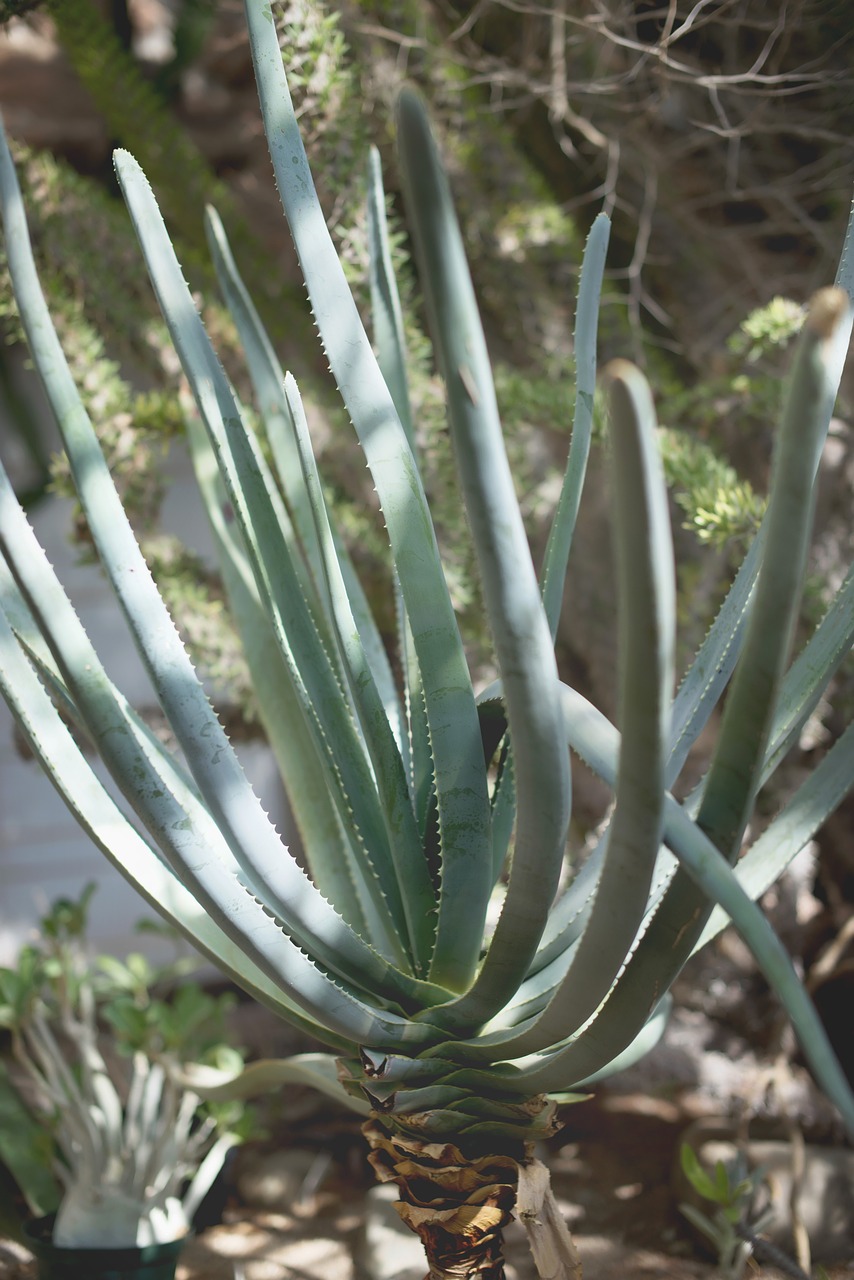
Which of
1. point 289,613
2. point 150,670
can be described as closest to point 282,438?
point 289,613

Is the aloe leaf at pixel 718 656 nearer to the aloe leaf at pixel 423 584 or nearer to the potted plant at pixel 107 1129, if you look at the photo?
the aloe leaf at pixel 423 584

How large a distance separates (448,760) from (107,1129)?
87 centimetres

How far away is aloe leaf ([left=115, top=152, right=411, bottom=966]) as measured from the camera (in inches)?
21.8

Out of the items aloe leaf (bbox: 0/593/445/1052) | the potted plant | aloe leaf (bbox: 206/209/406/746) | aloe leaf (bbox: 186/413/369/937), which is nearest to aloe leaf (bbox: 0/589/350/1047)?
aloe leaf (bbox: 0/593/445/1052)

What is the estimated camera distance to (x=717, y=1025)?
1381 millimetres

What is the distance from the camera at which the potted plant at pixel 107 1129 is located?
95 centimetres

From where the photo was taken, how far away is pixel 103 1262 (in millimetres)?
896

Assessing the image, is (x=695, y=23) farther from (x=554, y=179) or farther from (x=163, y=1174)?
(x=163, y=1174)

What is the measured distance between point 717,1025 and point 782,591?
123cm

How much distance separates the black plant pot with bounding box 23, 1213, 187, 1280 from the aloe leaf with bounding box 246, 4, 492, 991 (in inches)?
24.0

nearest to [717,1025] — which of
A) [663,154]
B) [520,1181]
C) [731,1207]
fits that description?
[731,1207]

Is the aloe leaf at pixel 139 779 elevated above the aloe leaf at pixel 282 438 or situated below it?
below

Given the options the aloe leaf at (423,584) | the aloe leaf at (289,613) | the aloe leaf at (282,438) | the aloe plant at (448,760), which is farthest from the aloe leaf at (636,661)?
the aloe leaf at (282,438)

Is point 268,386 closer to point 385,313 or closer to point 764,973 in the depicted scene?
point 385,313
